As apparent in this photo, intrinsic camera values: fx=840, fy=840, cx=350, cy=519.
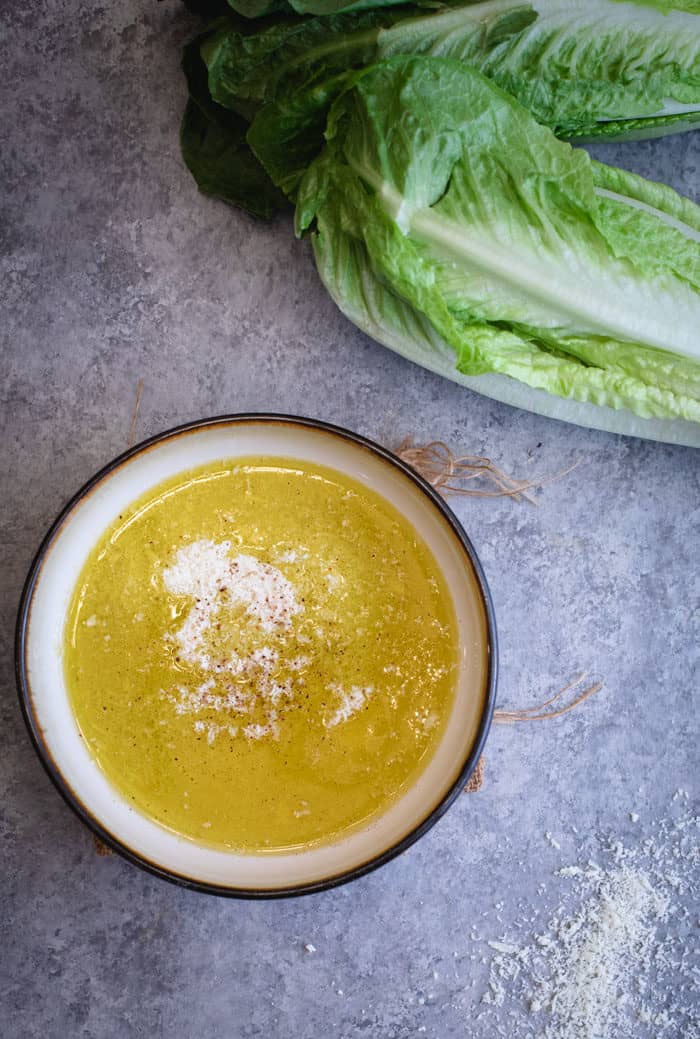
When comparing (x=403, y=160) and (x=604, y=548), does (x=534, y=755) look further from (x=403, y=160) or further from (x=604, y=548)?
(x=403, y=160)

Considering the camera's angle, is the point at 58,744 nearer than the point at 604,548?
Yes

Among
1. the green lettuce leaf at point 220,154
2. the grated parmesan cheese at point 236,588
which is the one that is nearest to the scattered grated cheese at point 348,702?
the grated parmesan cheese at point 236,588

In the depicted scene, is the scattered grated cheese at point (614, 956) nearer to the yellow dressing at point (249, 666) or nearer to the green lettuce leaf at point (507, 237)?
the yellow dressing at point (249, 666)

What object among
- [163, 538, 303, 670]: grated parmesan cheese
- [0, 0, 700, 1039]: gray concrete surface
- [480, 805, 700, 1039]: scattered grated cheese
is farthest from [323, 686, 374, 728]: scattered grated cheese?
[480, 805, 700, 1039]: scattered grated cheese

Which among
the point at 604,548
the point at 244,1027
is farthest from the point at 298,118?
the point at 244,1027

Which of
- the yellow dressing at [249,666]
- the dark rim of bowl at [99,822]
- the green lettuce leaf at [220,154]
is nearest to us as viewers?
the dark rim of bowl at [99,822]

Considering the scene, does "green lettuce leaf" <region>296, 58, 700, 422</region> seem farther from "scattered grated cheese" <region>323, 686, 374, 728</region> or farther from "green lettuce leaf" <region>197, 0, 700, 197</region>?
"scattered grated cheese" <region>323, 686, 374, 728</region>

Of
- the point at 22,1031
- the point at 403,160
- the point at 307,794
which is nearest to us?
the point at 403,160
